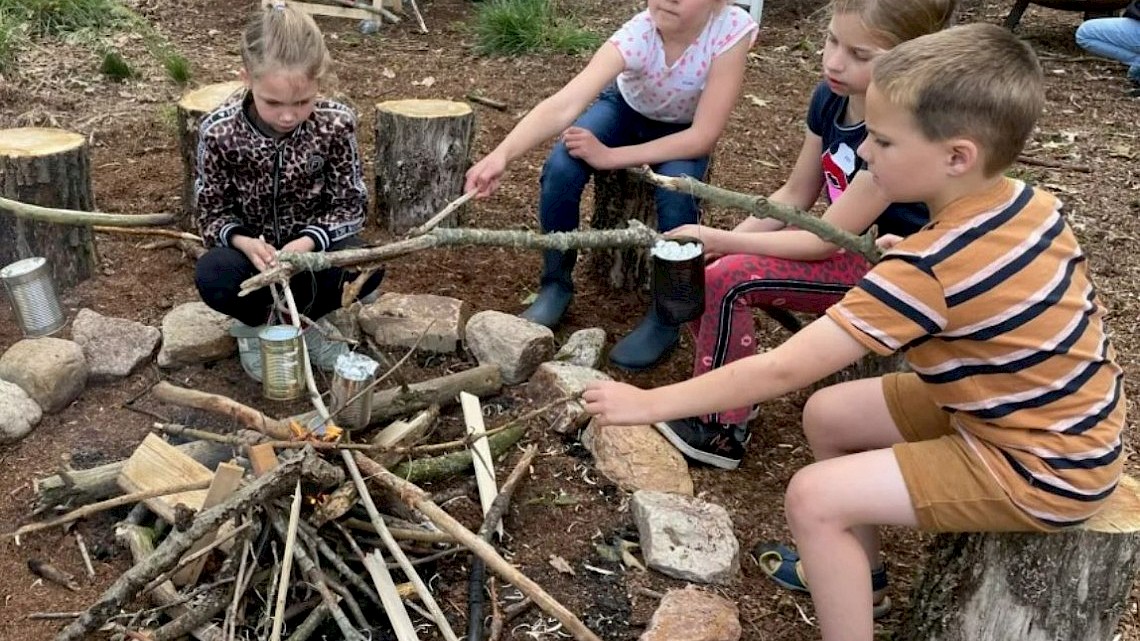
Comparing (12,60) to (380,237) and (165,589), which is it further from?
(165,589)

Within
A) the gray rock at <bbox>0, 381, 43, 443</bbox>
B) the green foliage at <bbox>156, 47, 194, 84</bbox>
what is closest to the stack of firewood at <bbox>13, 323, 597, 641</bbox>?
the gray rock at <bbox>0, 381, 43, 443</bbox>

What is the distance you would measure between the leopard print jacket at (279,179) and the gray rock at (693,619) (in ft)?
5.02

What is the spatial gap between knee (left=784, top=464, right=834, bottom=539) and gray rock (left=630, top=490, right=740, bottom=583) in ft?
1.56

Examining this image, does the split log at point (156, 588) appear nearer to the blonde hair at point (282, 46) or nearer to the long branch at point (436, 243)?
the long branch at point (436, 243)

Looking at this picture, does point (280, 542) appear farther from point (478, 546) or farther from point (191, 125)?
point (191, 125)

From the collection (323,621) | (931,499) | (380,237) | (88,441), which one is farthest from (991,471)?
(380,237)

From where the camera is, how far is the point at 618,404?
6.55ft

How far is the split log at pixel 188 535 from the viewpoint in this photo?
209 cm

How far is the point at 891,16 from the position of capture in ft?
8.51

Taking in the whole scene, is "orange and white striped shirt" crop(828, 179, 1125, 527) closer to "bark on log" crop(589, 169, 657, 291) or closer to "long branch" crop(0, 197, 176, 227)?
"bark on log" crop(589, 169, 657, 291)

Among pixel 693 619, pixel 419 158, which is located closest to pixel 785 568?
pixel 693 619

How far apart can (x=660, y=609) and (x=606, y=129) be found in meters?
1.87

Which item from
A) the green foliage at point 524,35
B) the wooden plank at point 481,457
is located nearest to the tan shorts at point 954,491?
Answer: the wooden plank at point 481,457

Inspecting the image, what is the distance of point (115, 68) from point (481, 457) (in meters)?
4.09
